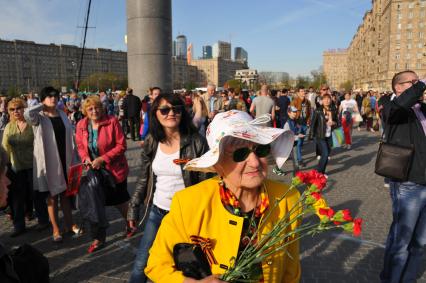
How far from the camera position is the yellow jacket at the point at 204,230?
1657mm

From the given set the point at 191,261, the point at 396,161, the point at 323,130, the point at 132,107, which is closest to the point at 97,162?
the point at 191,261

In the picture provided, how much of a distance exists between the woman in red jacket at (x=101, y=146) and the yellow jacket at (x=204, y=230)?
2863mm

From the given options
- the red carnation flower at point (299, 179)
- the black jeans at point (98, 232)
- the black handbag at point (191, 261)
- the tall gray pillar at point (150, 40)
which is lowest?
the black jeans at point (98, 232)

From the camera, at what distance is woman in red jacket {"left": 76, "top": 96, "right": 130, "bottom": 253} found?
443 centimetres

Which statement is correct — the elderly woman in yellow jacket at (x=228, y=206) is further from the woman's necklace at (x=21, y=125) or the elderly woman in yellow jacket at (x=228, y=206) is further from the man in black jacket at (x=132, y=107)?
the man in black jacket at (x=132, y=107)

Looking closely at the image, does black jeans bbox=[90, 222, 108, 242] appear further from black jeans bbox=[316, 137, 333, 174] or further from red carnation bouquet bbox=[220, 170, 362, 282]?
black jeans bbox=[316, 137, 333, 174]

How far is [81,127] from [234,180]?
3.35m

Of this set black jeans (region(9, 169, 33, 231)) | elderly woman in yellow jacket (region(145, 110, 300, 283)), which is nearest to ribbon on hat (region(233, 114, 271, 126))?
elderly woman in yellow jacket (region(145, 110, 300, 283))

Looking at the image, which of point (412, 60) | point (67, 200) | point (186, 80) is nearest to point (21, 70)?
point (186, 80)

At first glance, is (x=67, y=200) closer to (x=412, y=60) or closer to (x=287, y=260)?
(x=287, y=260)

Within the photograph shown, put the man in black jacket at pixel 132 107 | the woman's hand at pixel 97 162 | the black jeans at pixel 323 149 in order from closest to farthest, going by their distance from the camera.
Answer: the woman's hand at pixel 97 162 < the black jeans at pixel 323 149 < the man in black jacket at pixel 132 107

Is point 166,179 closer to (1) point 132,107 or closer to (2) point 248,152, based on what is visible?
(2) point 248,152

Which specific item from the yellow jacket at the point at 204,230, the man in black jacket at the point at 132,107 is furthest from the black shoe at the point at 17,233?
the man in black jacket at the point at 132,107

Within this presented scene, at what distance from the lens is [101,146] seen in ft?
14.6
